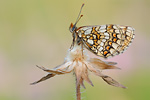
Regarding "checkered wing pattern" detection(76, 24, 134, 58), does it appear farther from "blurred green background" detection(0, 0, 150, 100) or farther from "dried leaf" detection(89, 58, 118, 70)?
"blurred green background" detection(0, 0, 150, 100)

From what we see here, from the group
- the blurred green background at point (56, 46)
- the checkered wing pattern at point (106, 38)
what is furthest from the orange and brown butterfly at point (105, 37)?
the blurred green background at point (56, 46)

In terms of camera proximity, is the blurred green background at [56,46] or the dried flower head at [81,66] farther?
the blurred green background at [56,46]

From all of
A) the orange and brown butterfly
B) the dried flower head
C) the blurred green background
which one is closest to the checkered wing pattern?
the orange and brown butterfly

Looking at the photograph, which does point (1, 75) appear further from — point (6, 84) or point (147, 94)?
point (147, 94)

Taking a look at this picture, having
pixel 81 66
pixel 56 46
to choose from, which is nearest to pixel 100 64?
pixel 81 66

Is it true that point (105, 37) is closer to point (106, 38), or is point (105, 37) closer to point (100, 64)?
point (106, 38)

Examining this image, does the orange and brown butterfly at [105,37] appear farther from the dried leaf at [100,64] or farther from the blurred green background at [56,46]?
the blurred green background at [56,46]
